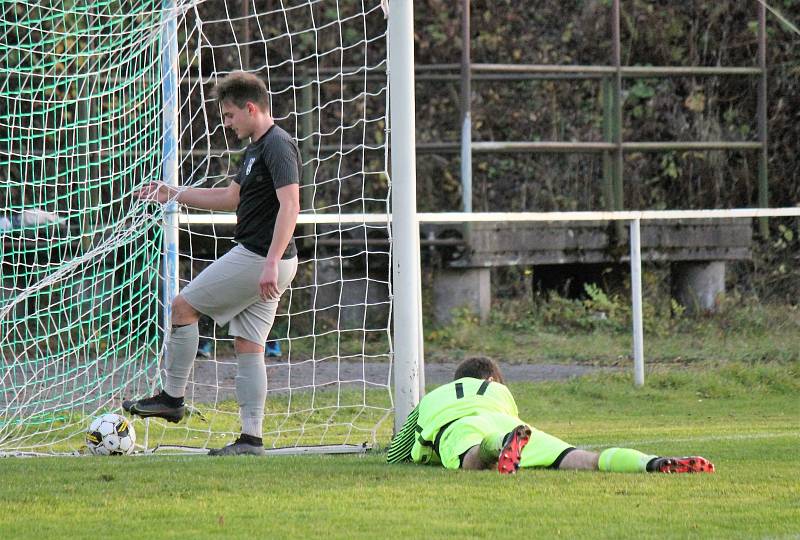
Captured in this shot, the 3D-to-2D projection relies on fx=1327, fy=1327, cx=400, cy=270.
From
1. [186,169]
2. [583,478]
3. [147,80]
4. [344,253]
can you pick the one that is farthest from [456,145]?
[583,478]

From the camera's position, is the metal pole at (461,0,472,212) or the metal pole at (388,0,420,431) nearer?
the metal pole at (388,0,420,431)

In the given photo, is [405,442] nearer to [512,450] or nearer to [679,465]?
[512,450]

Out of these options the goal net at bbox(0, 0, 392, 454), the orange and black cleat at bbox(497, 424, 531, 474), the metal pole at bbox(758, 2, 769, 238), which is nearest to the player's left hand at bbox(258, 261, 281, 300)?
the goal net at bbox(0, 0, 392, 454)

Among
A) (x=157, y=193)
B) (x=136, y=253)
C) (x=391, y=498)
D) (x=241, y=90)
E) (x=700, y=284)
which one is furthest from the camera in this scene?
(x=700, y=284)

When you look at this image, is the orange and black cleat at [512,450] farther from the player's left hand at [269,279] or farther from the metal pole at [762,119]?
the metal pole at [762,119]

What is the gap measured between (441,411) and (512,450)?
559mm

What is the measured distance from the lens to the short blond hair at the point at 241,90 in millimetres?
6910

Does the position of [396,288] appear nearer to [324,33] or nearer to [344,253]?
[344,253]

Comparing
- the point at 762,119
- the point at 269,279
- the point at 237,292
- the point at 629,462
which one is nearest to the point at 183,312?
the point at 237,292

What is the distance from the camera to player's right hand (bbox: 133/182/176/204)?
7309 millimetres

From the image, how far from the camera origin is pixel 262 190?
22.8 feet

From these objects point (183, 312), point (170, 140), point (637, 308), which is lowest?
point (637, 308)

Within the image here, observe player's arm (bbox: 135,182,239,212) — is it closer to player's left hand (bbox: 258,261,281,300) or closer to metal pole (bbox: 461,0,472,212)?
player's left hand (bbox: 258,261,281,300)

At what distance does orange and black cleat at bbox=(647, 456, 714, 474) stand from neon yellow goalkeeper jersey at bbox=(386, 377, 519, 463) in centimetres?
82
